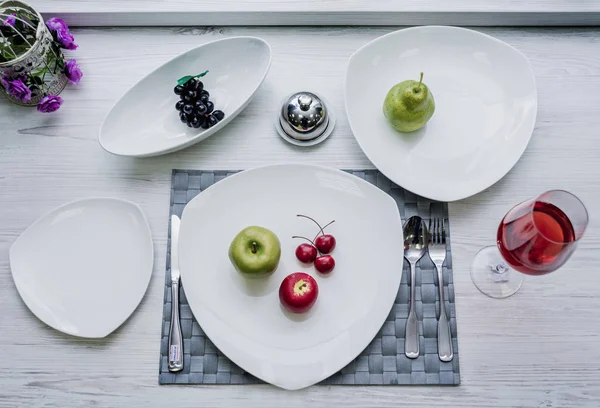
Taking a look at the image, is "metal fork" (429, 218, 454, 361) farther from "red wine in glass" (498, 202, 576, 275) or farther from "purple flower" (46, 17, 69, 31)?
"purple flower" (46, 17, 69, 31)

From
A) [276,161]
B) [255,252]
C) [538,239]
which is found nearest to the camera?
[538,239]

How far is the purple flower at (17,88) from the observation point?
2.85ft

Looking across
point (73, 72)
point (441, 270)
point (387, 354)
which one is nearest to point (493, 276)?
point (441, 270)

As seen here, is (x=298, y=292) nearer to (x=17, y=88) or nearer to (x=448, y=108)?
(x=448, y=108)

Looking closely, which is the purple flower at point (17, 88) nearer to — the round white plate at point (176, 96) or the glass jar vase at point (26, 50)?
the glass jar vase at point (26, 50)

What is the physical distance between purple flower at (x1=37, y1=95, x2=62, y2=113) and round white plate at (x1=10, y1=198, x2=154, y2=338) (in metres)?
0.17

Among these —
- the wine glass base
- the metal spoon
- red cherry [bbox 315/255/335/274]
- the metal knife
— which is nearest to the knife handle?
the metal knife

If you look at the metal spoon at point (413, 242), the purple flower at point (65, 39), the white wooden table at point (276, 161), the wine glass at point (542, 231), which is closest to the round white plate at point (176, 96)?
the white wooden table at point (276, 161)

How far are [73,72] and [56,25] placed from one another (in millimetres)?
84

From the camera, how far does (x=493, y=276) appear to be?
85 cm

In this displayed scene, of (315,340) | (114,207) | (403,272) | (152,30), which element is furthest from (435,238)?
(152,30)

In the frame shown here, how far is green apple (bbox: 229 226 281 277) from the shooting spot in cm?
79

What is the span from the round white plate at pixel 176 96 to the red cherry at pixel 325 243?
256mm

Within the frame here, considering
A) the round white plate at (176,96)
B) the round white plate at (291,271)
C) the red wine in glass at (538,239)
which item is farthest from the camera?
the round white plate at (176,96)
